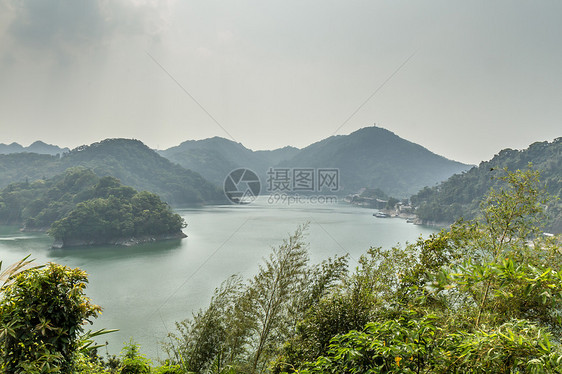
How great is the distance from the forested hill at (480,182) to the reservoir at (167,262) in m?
9.78

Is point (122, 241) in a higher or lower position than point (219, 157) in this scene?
lower

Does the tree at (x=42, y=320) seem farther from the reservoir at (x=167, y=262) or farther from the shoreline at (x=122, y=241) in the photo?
the shoreline at (x=122, y=241)

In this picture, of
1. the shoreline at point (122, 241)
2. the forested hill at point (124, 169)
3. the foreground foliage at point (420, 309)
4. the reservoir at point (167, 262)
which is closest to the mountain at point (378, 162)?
the forested hill at point (124, 169)

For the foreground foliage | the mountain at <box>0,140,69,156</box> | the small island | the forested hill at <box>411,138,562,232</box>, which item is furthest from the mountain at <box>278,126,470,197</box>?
the mountain at <box>0,140,69,156</box>

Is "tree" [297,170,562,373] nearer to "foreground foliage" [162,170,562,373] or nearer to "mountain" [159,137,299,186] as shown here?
"foreground foliage" [162,170,562,373]

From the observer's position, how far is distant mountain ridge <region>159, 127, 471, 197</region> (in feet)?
292

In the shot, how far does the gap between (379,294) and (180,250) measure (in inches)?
809

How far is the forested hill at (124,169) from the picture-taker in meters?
51.2

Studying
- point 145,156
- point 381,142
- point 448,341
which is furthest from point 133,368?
point 381,142

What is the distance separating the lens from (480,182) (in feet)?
134

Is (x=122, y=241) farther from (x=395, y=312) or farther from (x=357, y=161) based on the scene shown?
(x=357, y=161)

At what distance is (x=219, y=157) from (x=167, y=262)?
3283 inches

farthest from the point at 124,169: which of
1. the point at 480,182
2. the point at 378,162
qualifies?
the point at 378,162

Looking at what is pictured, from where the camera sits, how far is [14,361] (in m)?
1.59
